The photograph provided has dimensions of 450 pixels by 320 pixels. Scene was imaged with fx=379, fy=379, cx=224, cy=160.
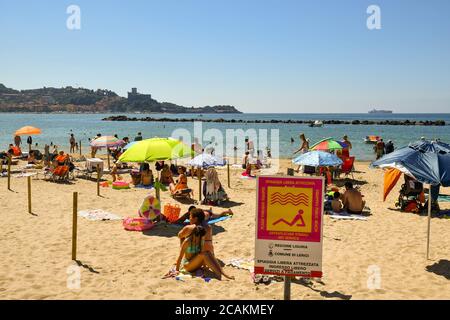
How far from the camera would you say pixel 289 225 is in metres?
3.24

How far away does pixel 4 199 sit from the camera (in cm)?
1093

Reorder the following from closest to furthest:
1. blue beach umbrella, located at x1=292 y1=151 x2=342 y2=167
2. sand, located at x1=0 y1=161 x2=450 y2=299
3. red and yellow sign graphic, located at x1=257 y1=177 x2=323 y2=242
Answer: red and yellow sign graphic, located at x1=257 y1=177 x2=323 y2=242
sand, located at x1=0 y1=161 x2=450 y2=299
blue beach umbrella, located at x1=292 y1=151 x2=342 y2=167

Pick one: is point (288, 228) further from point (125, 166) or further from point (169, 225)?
point (125, 166)

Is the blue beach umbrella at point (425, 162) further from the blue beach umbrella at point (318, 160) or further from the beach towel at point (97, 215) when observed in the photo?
the beach towel at point (97, 215)

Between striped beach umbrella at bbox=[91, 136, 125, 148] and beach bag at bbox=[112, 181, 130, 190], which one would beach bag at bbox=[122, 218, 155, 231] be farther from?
striped beach umbrella at bbox=[91, 136, 125, 148]

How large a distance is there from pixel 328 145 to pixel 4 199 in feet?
36.6

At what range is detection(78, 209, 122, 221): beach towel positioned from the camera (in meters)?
9.17

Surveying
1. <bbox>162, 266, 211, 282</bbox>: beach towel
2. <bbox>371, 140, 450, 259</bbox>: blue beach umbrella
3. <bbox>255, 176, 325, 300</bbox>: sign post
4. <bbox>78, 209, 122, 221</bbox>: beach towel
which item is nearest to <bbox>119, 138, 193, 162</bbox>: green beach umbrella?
<bbox>78, 209, 122, 221</bbox>: beach towel

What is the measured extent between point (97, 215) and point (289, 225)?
7252 millimetres

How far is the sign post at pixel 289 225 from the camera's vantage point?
10.5 feet

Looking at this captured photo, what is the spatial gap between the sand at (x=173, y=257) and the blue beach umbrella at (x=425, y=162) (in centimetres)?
111

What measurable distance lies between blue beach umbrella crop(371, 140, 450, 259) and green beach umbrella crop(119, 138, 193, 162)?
15.8 ft
